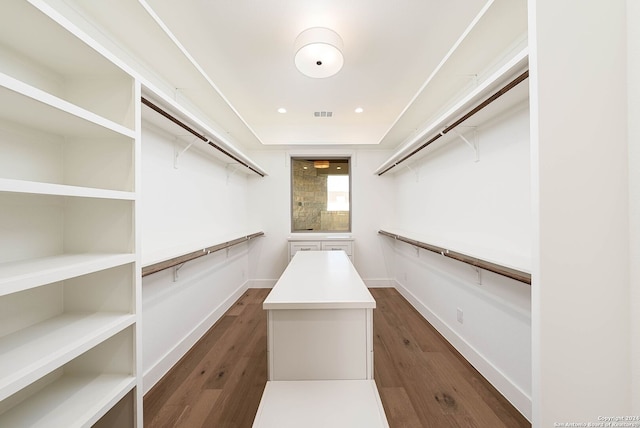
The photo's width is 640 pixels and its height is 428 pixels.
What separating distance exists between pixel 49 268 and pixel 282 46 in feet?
A: 6.85

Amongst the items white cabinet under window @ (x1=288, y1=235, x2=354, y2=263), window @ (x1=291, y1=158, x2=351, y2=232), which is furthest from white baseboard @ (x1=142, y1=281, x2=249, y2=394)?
window @ (x1=291, y1=158, x2=351, y2=232)

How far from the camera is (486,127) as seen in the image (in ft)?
5.75

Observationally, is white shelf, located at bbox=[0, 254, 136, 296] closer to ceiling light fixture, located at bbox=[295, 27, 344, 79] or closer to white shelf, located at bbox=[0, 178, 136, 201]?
white shelf, located at bbox=[0, 178, 136, 201]

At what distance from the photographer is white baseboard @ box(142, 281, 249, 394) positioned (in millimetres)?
1636

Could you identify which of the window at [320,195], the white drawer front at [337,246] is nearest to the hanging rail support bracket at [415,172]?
the window at [320,195]

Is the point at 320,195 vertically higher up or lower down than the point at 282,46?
lower down

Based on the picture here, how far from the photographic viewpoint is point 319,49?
5.75 ft

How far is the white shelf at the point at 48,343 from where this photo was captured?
0.63 metres

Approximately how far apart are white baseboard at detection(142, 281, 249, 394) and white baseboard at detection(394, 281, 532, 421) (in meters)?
2.38

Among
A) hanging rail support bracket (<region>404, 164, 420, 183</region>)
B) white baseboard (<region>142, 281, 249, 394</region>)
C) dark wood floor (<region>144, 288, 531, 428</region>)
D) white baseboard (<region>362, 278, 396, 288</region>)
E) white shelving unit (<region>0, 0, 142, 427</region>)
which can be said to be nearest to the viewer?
white shelving unit (<region>0, 0, 142, 427</region>)

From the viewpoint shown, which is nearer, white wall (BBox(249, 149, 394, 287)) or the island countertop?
the island countertop

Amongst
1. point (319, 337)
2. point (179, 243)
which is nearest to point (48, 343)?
point (319, 337)

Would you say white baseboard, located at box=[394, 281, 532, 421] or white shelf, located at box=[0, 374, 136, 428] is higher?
white shelf, located at box=[0, 374, 136, 428]

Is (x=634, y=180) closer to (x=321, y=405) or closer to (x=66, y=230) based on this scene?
(x=321, y=405)
